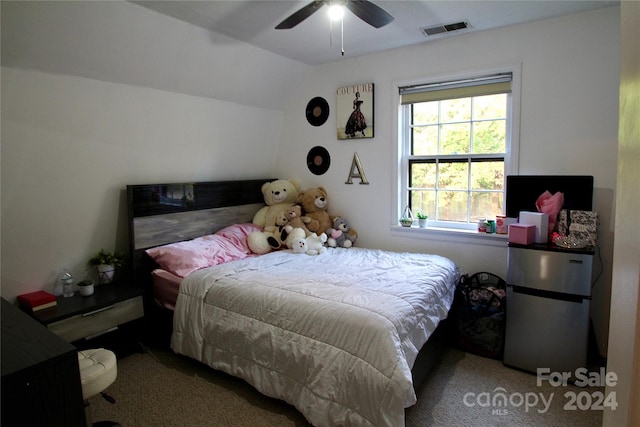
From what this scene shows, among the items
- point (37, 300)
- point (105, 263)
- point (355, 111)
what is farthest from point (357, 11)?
point (37, 300)

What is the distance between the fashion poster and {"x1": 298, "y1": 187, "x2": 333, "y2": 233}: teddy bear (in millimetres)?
631

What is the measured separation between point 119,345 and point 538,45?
393 centimetres

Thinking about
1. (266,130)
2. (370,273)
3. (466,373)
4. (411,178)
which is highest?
(266,130)

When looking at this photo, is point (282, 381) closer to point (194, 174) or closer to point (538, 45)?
point (194, 174)

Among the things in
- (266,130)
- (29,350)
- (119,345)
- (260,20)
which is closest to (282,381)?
(29,350)

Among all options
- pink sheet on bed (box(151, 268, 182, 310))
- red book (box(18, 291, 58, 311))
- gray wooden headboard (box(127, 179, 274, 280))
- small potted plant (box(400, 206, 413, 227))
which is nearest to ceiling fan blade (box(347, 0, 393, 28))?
small potted plant (box(400, 206, 413, 227))

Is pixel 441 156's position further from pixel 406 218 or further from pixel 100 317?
pixel 100 317

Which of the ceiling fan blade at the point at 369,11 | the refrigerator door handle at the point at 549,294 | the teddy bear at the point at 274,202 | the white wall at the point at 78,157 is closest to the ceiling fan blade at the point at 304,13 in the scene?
the ceiling fan blade at the point at 369,11

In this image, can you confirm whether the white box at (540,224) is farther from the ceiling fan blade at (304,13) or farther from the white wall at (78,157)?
the white wall at (78,157)

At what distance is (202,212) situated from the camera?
3.44 metres

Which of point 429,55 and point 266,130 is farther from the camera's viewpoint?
point 266,130

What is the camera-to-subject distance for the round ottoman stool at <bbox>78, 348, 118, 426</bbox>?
168 centimetres

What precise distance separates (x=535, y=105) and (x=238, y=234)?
8.98ft

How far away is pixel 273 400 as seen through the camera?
2301 millimetres
